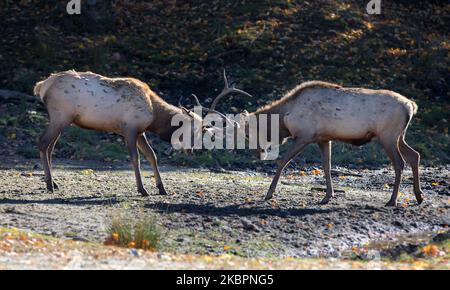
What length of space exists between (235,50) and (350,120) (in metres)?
9.72

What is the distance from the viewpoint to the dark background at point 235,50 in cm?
2166

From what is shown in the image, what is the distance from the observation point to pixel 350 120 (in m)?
14.7

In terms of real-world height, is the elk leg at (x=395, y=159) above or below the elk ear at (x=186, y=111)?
below

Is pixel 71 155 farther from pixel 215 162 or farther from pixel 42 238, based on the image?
pixel 42 238

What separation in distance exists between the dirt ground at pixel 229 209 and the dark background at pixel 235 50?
2721 millimetres

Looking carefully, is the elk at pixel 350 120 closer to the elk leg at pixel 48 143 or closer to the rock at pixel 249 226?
the rock at pixel 249 226

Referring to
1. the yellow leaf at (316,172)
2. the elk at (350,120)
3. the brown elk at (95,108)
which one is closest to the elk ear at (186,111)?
the brown elk at (95,108)

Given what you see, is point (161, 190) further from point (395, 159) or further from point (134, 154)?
point (395, 159)

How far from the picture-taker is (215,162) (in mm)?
18656

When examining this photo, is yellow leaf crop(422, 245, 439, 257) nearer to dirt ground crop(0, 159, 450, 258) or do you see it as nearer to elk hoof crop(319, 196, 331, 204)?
dirt ground crop(0, 159, 450, 258)

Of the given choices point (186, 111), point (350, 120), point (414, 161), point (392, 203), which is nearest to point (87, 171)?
point (186, 111)

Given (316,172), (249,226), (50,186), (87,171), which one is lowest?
(316,172)

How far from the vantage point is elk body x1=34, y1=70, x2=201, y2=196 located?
14.4m
